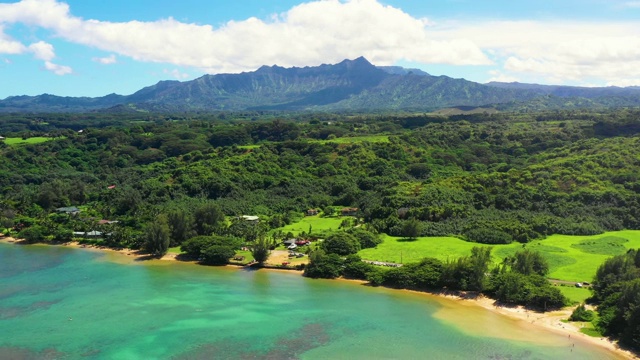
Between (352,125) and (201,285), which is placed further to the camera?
(352,125)

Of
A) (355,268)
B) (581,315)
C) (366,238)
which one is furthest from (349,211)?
(581,315)

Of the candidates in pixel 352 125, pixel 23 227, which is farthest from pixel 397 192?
pixel 352 125

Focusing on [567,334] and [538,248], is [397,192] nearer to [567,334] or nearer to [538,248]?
[538,248]

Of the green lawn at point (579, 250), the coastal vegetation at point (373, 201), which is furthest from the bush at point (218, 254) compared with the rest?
the green lawn at point (579, 250)

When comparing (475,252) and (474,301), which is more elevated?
(475,252)

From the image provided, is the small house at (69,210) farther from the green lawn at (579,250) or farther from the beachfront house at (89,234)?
the green lawn at (579,250)

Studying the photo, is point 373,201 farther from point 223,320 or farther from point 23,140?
point 23,140

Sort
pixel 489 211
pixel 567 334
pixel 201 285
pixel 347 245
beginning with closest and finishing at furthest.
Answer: pixel 567 334
pixel 201 285
pixel 347 245
pixel 489 211
